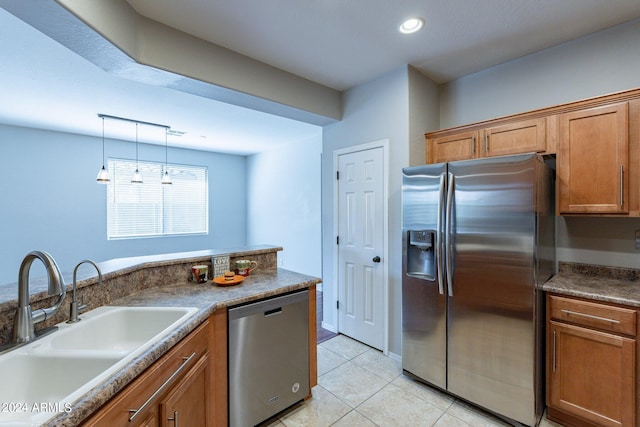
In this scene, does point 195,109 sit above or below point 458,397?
above

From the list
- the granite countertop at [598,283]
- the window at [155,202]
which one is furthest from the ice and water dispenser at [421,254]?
the window at [155,202]

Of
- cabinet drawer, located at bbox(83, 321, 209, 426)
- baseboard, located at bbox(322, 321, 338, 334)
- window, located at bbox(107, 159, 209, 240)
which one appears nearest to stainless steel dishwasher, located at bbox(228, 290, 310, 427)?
cabinet drawer, located at bbox(83, 321, 209, 426)

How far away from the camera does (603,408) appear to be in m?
1.67

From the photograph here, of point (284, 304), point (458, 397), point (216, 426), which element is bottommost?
point (458, 397)

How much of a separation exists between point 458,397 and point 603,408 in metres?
0.81

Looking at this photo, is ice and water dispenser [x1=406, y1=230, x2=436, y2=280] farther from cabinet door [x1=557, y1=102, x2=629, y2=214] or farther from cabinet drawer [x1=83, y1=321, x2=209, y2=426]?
cabinet drawer [x1=83, y1=321, x2=209, y2=426]

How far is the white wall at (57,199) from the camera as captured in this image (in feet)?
13.4

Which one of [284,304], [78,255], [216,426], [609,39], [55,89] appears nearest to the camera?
[216,426]

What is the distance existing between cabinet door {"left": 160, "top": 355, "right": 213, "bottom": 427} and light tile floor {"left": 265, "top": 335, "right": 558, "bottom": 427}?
2.02 feet

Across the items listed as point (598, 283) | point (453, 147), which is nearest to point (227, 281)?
point (453, 147)

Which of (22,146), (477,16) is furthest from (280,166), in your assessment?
(477,16)

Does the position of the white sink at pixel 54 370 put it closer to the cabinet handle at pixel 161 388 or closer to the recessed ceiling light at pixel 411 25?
the cabinet handle at pixel 161 388

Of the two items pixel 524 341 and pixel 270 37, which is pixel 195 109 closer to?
pixel 270 37

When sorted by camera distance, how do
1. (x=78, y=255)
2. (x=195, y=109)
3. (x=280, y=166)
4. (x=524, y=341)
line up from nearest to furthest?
(x=524, y=341), (x=195, y=109), (x=78, y=255), (x=280, y=166)
